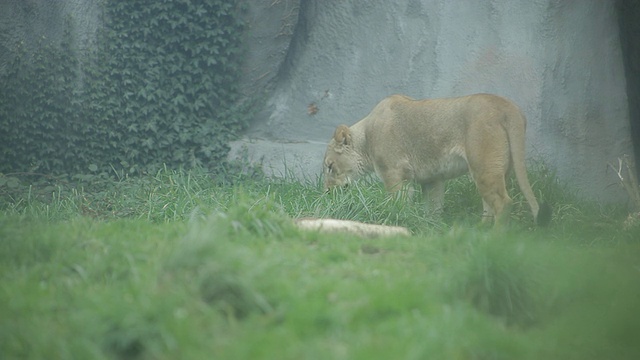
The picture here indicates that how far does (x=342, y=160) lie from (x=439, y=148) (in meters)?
1.76

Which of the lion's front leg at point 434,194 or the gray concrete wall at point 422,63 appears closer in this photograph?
the lion's front leg at point 434,194

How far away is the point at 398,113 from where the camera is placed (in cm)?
1105

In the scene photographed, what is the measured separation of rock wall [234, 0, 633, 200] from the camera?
1263 cm

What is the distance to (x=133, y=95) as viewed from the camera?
46.7 ft

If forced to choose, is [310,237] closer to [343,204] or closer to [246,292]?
[246,292]

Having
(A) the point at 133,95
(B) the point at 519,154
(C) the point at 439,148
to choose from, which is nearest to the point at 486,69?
(C) the point at 439,148

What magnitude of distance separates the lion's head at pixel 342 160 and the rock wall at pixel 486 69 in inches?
58.9

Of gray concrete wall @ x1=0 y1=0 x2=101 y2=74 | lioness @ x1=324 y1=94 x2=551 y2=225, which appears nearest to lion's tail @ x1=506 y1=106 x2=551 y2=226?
lioness @ x1=324 y1=94 x2=551 y2=225

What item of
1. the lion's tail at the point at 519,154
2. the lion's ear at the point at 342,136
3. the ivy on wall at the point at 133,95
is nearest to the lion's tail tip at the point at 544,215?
the lion's tail at the point at 519,154

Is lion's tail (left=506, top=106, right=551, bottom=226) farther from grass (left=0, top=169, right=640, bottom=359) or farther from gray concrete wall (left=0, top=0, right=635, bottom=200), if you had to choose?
gray concrete wall (left=0, top=0, right=635, bottom=200)

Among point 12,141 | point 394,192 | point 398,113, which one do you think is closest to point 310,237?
point 394,192

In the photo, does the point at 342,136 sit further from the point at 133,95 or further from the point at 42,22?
the point at 42,22

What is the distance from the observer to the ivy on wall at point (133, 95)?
531 inches

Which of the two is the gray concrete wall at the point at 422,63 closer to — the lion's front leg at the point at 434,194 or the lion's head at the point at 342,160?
the lion's head at the point at 342,160
